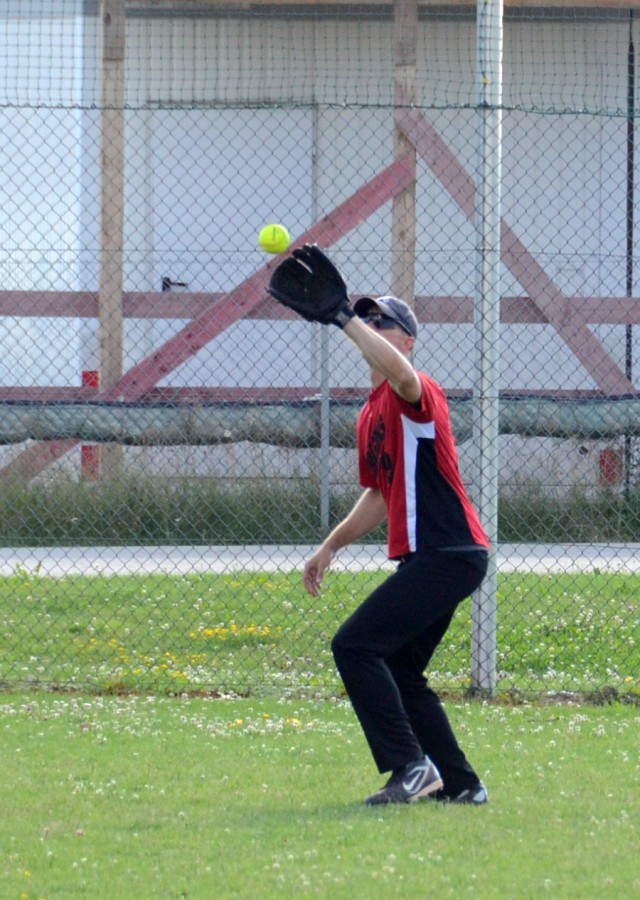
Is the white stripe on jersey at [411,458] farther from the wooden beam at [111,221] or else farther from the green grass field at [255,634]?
the wooden beam at [111,221]

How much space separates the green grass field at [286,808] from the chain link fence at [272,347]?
2.12ft

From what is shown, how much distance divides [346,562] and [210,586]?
1.42 metres

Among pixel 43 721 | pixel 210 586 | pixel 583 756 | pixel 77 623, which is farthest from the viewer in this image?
pixel 210 586

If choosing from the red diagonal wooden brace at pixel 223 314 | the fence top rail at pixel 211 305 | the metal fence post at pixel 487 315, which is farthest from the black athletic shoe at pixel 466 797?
the red diagonal wooden brace at pixel 223 314

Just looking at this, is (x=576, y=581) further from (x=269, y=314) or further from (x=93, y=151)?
(x=93, y=151)

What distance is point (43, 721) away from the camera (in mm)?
6145

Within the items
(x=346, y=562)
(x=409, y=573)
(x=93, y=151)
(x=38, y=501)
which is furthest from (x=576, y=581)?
(x=93, y=151)

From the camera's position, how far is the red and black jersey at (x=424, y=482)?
4594 mm

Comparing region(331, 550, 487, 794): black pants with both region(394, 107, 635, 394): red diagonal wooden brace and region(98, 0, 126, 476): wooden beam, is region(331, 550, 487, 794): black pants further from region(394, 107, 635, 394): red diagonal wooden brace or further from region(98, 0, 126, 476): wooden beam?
region(98, 0, 126, 476): wooden beam

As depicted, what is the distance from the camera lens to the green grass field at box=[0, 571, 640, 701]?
6.95m

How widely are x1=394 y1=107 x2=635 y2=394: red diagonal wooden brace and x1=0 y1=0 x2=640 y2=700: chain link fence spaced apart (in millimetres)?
38

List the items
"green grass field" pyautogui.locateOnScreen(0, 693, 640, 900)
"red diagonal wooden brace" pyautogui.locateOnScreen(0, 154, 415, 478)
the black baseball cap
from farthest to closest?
"red diagonal wooden brace" pyautogui.locateOnScreen(0, 154, 415, 478), the black baseball cap, "green grass field" pyautogui.locateOnScreen(0, 693, 640, 900)

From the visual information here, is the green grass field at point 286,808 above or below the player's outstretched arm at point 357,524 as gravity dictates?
below

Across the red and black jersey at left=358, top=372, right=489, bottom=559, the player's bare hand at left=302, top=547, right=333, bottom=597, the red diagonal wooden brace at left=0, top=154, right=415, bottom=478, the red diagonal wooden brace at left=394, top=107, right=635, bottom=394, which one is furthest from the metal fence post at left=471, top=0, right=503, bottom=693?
the red diagonal wooden brace at left=0, top=154, right=415, bottom=478
